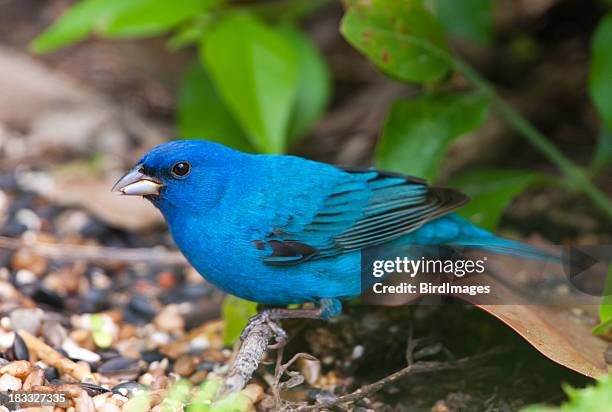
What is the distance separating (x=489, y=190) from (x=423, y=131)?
18.9 inches

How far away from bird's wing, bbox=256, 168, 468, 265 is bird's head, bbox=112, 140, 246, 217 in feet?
0.93

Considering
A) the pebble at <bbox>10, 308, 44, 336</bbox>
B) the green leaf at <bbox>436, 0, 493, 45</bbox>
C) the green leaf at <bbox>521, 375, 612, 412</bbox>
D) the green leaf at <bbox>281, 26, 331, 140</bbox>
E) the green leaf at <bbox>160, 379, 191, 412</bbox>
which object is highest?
the green leaf at <bbox>436, 0, 493, 45</bbox>

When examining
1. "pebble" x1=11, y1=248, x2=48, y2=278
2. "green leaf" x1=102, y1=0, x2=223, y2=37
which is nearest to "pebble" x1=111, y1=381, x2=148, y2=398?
"pebble" x1=11, y1=248, x2=48, y2=278

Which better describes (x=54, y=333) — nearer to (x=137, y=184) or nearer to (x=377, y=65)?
(x=137, y=184)

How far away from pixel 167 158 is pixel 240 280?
518mm

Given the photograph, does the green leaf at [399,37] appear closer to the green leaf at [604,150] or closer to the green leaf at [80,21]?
the green leaf at [604,150]

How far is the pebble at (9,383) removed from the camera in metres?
2.78

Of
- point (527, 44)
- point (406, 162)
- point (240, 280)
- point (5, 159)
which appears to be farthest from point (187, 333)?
point (527, 44)

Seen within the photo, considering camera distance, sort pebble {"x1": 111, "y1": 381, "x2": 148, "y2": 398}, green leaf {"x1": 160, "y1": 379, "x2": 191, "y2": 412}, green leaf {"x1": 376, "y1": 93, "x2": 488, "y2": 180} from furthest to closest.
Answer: green leaf {"x1": 376, "y1": 93, "x2": 488, "y2": 180} < pebble {"x1": 111, "y1": 381, "x2": 148, "y2": 398} < green leaf {"x1": 160, "y1": 379, "x2": 191, "y2": 412}

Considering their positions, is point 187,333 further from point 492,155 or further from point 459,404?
point 492,155

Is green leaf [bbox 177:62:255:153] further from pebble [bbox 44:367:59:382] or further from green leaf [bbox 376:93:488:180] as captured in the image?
pebble [bbox 44:367:59:382]

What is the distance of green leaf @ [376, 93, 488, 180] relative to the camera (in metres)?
3.91

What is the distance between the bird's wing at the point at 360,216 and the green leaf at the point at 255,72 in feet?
2.53

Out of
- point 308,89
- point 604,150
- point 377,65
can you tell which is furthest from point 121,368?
point 604,150
